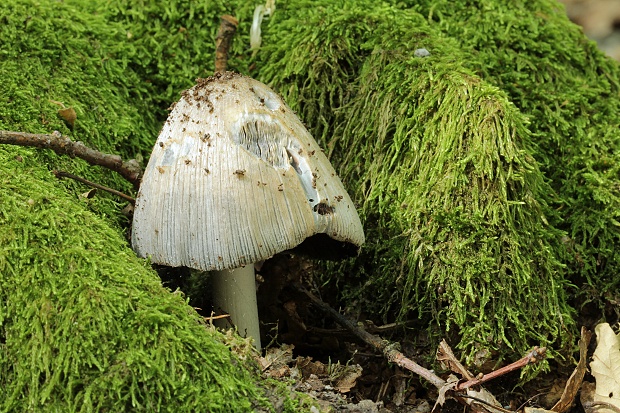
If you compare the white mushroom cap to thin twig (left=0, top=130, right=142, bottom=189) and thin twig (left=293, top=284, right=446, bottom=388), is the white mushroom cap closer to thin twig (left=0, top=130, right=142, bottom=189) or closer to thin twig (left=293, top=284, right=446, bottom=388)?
thin twig (left=0, top=130, right=142, bottom=189)

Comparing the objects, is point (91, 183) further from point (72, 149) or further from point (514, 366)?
point (514, 366)

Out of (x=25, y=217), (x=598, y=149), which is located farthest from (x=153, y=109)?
(x=598, y=149)

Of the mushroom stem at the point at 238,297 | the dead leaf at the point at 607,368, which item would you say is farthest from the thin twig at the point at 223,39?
the dead leaf at the point at 607,368

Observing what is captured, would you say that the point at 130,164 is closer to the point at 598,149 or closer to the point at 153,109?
the point at 153,109

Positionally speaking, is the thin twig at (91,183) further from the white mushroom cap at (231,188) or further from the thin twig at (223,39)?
the thin twig at (223,39)

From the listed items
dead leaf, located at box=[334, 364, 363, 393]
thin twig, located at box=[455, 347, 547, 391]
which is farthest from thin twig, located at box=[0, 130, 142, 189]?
thin twig, located at box=[455, 347, 547, 391]
